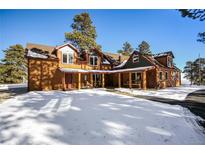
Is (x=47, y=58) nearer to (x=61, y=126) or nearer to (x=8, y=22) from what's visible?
(x=8, y=22)

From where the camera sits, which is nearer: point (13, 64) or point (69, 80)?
point (69, 80)

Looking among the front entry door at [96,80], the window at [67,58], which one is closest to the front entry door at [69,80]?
the window at [67,58]

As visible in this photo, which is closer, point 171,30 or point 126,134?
point 126,134

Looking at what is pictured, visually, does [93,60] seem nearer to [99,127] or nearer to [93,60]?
[93,60]

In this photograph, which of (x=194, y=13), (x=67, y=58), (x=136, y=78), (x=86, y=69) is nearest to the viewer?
(x=194, y=13)

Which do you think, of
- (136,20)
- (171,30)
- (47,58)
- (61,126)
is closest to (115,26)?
(136,20)

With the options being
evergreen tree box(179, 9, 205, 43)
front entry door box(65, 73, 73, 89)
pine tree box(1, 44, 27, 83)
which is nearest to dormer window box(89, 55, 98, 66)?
front entry door box(65, 73, 73, 89)

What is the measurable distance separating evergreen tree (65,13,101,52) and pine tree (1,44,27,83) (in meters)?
11.1

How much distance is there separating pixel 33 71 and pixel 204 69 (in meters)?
28.7

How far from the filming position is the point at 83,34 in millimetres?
26172

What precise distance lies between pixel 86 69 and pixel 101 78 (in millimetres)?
2404

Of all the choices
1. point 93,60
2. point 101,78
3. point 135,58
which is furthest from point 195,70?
point 93,60

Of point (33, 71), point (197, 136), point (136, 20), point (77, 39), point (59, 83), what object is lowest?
point (197, 136)

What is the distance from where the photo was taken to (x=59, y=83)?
15.9m
